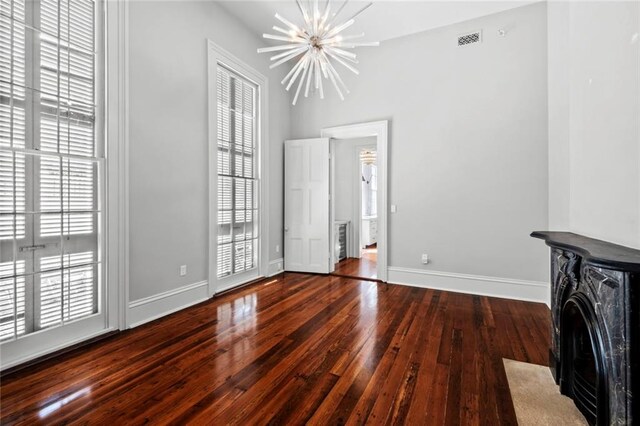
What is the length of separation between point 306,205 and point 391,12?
3165mm

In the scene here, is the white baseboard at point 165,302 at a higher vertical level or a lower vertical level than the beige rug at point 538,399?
higher

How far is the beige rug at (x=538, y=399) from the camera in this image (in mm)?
1717

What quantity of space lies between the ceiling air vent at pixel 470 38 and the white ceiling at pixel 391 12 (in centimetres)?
23

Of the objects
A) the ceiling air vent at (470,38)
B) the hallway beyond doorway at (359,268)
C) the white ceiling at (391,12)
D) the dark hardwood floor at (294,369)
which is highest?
the white ceiling at (391,12)

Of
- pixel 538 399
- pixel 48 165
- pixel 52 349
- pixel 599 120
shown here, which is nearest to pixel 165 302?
pixel 52 349

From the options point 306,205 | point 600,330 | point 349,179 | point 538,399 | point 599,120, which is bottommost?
point 538,399

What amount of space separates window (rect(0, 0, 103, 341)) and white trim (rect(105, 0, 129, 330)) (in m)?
0.10

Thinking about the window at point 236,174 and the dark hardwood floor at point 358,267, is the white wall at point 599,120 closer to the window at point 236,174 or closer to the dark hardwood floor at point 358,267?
the dark hardwood floor at point 358,267

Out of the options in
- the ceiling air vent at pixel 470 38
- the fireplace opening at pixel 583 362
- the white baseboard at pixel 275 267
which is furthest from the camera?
the white baseboard at pixel 275 267

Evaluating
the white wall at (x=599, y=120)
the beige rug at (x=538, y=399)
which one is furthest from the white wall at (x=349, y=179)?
the beige rug at (x=538, y=399)

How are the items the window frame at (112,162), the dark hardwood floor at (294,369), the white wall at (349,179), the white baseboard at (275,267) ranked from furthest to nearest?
the white wall at (349,179)
the white baseboard at (275,267)
the window frame at (112,162)
the dark hardwood floor at (294,369)

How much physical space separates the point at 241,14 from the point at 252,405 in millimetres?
4688

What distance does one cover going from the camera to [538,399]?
190cm

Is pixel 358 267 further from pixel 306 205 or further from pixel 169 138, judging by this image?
pixel 169 138
